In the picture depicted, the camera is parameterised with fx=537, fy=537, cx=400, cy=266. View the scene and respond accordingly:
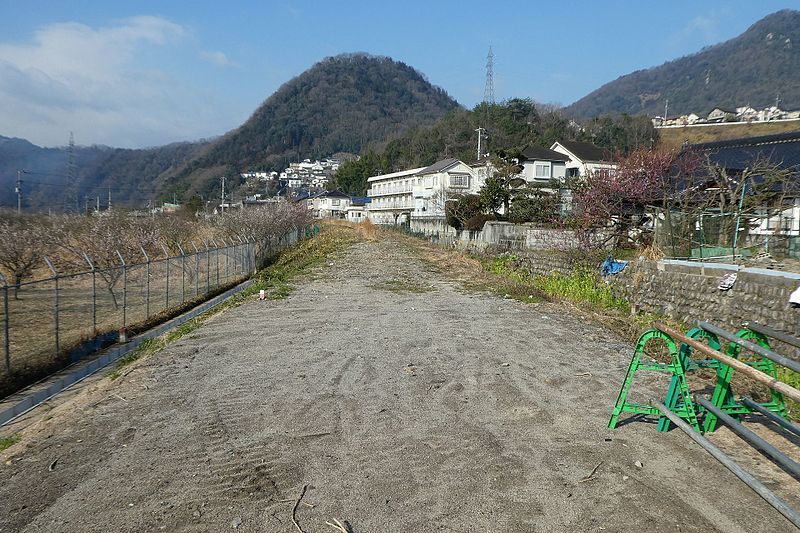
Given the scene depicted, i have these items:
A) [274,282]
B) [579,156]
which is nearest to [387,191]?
[579,156]

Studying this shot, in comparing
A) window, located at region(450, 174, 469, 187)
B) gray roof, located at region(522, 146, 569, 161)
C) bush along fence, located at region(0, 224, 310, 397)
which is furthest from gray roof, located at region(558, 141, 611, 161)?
bush along fence, located at region(0, 224, 310, 397)

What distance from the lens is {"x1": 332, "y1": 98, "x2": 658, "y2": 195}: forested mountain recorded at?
6788cm

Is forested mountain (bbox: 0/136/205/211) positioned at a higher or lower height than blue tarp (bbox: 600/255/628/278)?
higher

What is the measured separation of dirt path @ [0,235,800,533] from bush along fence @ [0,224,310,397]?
183cm

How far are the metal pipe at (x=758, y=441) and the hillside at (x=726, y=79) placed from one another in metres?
114

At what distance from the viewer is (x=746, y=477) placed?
3.71 m

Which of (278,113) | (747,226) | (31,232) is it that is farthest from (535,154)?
(278,113)

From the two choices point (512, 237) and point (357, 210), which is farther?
point (357, 210)

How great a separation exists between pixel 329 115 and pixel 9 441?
162691mm

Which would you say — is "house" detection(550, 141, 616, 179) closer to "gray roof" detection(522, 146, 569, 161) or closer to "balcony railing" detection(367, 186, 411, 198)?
"gray roof" detection(522, 146, 569, 161)

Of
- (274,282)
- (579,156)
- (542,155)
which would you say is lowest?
(274,282)

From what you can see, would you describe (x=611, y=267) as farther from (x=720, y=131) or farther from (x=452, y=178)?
(x=720, y=131)

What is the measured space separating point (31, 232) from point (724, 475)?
2215 cm

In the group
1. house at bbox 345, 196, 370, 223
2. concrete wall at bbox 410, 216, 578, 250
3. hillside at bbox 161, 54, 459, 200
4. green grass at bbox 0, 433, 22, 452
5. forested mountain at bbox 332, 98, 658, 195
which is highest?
hillside at bbox 161, 54, 459, 200
